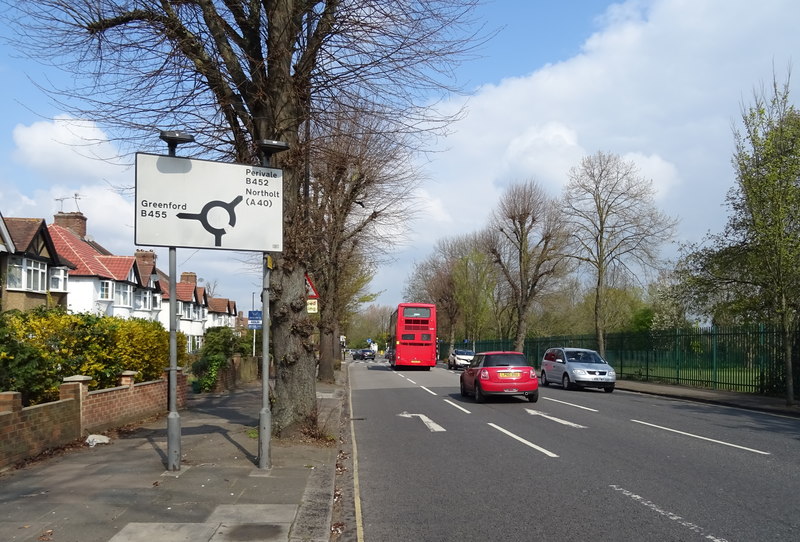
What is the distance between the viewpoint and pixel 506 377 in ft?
62.8

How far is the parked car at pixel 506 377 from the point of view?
19.0 metres

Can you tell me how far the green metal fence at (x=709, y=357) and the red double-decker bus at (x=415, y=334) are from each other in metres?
12.7

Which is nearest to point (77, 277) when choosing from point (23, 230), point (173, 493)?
point (23, 230)

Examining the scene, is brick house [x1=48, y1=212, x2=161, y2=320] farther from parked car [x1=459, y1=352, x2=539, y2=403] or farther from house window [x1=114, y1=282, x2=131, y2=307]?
parked car [x1=459, y1=352, x2=539, y2=403]

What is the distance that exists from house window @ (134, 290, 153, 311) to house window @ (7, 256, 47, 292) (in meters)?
16.9

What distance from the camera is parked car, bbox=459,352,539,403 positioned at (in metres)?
19.0

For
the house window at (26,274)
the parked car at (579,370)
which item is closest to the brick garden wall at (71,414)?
the parked car at (579,370)

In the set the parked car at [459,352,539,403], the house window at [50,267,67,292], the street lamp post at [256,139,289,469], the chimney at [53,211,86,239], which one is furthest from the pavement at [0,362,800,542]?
the chimney at [53,211,86,239]

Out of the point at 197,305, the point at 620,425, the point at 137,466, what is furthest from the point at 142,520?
the point at 197,305

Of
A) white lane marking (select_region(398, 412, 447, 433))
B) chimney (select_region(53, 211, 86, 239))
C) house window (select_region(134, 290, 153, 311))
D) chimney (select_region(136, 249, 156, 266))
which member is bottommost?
white lane marking (select_region(398, 412, 447, 433))

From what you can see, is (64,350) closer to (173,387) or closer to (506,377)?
(173,387)

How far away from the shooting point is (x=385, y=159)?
76.7 ft

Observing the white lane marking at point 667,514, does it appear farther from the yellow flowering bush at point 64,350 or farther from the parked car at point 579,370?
the parked car at point 579,370

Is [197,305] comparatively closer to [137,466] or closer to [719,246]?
[719,246]
